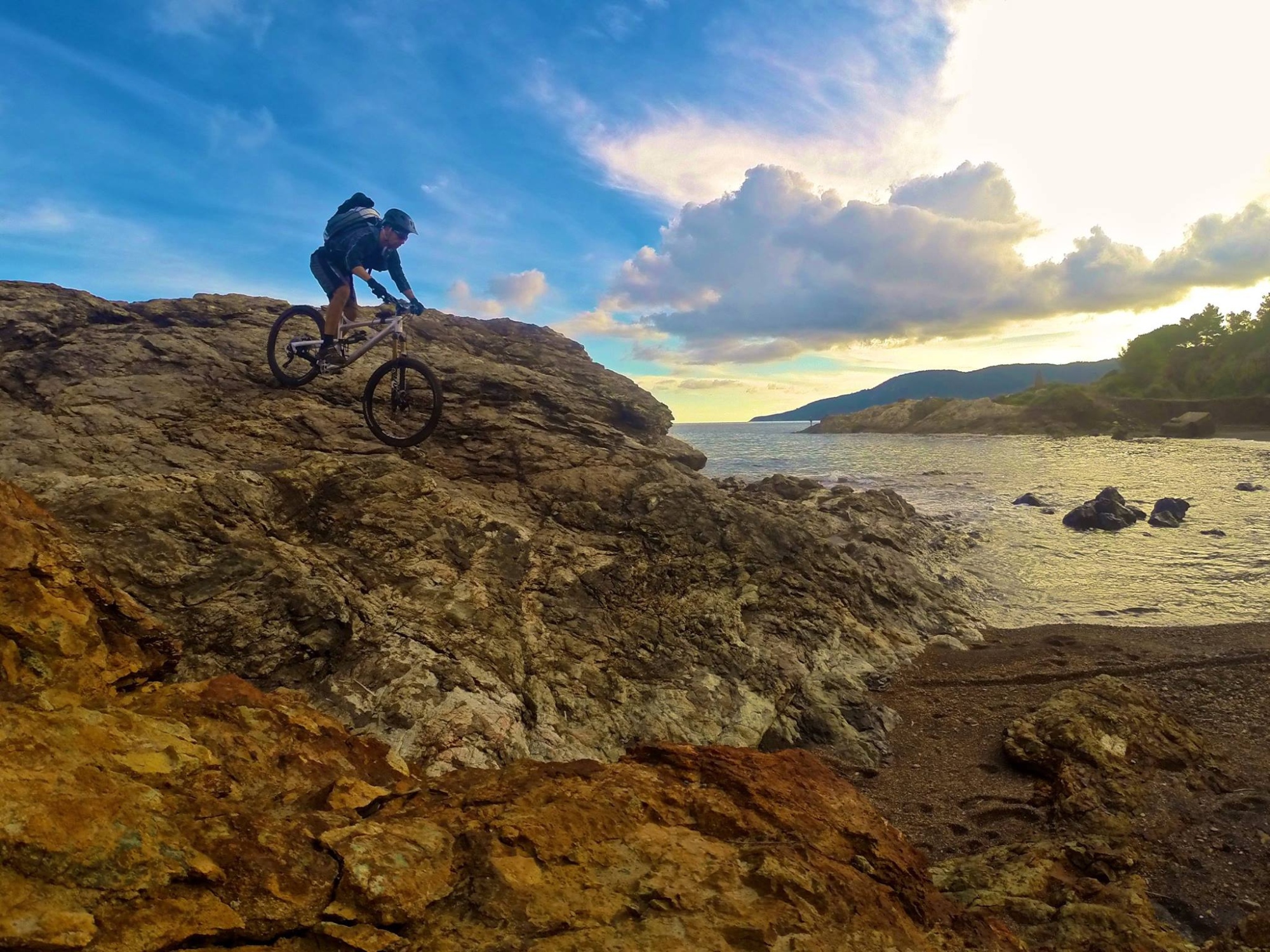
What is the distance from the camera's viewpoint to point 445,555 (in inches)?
320

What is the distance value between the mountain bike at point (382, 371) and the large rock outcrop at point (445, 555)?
381mm

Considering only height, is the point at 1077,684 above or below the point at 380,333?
below

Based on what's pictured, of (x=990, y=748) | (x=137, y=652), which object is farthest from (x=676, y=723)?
(x=137, y=652)

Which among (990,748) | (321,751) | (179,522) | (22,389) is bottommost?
(990,748)

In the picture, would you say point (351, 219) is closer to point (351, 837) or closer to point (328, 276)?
point (328, 276)

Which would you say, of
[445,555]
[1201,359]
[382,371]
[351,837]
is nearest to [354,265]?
[382,371]

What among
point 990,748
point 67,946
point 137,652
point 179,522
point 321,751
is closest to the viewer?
point 67,946

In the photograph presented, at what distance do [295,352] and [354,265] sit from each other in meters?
2.16

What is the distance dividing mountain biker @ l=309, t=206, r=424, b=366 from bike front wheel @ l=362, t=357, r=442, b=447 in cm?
88

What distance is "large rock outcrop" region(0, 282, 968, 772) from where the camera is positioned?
247 inches

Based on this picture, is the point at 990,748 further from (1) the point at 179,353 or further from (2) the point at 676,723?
(1) the point at 179,353

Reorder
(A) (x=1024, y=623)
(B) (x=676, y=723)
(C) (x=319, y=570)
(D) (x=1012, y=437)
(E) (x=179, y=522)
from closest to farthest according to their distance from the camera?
(E) (x=179, y=522), (C) (x=319, y=570), (B) (x=676, y=723), (A) (x=1024, y=623), (D) (x=1012, y=437)

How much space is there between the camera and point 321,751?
4.23 metres

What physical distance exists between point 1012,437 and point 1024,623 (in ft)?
282
